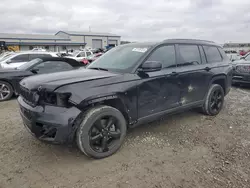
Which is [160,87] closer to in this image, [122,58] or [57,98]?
[122,58]

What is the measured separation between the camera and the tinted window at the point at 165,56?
3.56m

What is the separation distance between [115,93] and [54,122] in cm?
94

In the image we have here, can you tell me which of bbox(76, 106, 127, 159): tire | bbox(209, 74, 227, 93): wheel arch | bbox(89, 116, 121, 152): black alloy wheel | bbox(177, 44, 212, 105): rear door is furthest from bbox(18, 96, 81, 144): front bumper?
bbox(209, 74, 227, 93): wheel arch

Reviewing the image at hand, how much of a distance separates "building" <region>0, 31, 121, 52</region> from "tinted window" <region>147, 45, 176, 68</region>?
38.4 meters

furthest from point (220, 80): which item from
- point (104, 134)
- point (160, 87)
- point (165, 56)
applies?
point (104, 134)

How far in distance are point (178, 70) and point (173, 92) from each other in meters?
0.45

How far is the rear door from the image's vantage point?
12.9ft

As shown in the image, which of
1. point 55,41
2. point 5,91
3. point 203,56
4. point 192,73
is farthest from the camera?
point 55,41

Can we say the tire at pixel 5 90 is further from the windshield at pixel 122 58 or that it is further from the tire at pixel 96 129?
the tire at pixel 96 129

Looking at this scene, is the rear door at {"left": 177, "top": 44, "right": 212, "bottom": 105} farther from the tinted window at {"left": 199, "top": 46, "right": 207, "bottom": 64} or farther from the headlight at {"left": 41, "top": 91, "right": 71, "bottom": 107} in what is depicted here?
the headlight at {"left": 41, "top": 91, "right": 71, "bottom": 107}

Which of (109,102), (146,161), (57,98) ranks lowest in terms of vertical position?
(146,161)

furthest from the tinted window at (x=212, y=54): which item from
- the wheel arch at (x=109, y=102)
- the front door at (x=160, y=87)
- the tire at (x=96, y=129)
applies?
the tire at (x=96, y=129)

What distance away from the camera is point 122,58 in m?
3.65

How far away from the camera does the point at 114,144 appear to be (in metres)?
3.06
